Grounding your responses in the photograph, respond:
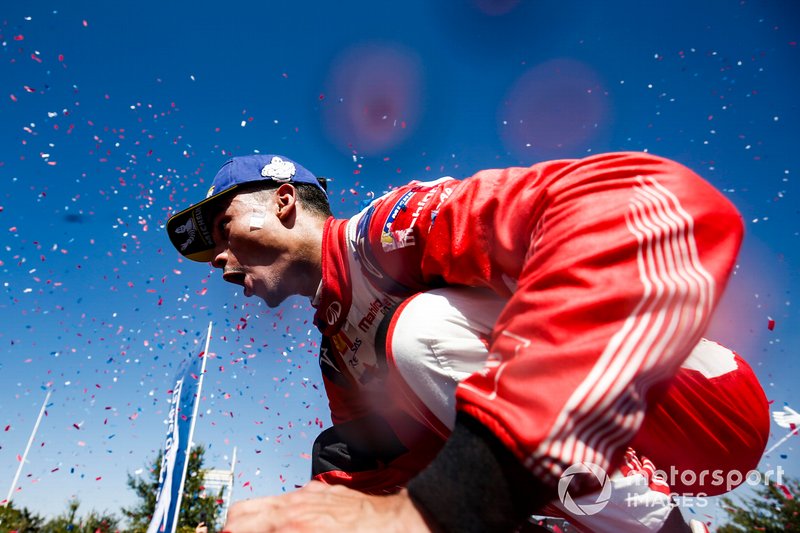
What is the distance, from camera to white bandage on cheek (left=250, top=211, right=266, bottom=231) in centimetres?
258

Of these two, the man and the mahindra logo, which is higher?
the mahindra logo

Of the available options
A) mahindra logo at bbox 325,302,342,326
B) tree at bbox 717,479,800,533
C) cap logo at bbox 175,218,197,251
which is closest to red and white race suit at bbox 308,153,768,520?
mahindra logo at bbox 325,302,342,326

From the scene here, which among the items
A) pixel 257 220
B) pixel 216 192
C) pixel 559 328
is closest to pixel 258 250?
pixel 257 220

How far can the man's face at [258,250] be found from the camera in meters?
2.57

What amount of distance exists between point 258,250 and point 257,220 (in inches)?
6.5

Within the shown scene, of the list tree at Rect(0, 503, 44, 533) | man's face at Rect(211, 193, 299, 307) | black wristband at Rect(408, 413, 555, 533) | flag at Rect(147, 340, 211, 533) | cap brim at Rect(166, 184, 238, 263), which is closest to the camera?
black wristband at Rect(408, 413, 555, 533)

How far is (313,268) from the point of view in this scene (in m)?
2.58

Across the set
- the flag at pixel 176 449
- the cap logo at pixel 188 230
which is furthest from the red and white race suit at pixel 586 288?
the flag at pixel 176 449

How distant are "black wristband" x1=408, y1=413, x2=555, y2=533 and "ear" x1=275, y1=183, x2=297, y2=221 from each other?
2.12 meters

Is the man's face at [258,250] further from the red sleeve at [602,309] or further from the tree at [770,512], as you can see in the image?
the tree at [770,512]

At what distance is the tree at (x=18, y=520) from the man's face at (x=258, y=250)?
31.1 metres

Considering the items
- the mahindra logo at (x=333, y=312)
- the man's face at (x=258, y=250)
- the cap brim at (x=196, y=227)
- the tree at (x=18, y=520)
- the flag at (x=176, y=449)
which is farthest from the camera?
the tree at (x=18, y=520)

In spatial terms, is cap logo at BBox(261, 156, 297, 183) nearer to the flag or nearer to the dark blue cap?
the dark blue cap

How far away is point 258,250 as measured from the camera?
102 inches
